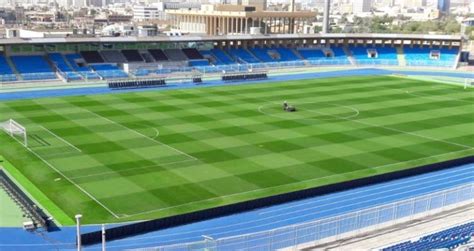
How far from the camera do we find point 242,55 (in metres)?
66.9

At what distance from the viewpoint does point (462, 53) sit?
73250mm

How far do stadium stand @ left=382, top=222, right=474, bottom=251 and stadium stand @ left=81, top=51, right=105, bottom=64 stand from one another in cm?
4751

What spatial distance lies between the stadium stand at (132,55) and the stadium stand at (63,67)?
7.25m

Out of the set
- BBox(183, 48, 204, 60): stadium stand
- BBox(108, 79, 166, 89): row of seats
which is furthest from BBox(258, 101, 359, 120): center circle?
BBox(183, 48, 204, 60): stadium stand

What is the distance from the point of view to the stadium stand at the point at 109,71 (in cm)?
5556

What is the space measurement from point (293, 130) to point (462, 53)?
48.7m

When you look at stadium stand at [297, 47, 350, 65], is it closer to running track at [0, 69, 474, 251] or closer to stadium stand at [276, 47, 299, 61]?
stadium stand at [276, 47, 299, 61]

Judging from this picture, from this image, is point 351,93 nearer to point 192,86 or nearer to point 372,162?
point 192,86

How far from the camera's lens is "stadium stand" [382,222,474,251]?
54.5 ft

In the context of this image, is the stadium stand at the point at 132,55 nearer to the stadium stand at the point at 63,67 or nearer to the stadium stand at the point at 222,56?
the stadium stand at the point at 63,67

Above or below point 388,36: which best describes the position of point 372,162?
below

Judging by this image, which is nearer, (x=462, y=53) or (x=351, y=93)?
(x=351, y=93)

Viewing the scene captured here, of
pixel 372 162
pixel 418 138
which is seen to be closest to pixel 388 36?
pixel 418 138

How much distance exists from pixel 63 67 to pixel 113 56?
6710 mm
